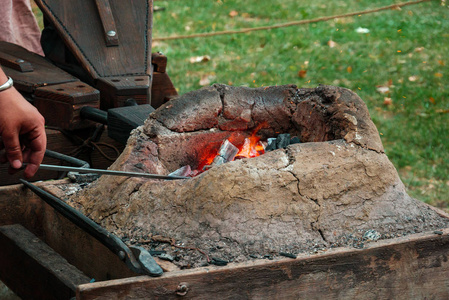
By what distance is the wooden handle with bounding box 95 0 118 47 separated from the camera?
13.4ft

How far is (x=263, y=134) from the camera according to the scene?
10.0 feet

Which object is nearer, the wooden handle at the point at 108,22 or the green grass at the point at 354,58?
the wooden handle at the point at 108,22

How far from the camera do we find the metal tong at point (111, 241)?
2.07 m

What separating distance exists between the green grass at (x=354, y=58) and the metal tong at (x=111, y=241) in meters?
2.72

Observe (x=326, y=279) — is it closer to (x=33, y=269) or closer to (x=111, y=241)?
(x=111, y=241)

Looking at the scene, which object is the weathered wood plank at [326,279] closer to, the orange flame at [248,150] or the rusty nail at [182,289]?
the rusty nail at [182,289]

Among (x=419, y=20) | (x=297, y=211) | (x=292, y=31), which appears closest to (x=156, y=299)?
(x=297, y=211)

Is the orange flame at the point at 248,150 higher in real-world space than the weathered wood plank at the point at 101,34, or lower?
lower

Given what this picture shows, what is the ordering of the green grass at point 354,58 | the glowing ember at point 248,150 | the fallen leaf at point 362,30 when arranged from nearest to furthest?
the glowing ember at point 248,150 < the green grass at point 354,58 < the fallen leaf at point 362,30

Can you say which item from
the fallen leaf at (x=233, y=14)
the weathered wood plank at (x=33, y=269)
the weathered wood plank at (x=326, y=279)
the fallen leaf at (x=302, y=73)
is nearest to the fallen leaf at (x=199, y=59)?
the fallen leaf at (x=302, y=73)

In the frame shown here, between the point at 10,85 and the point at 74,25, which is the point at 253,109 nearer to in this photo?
the point at 10,85

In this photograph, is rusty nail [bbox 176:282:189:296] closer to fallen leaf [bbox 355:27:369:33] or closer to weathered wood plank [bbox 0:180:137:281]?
weathered wood plank [bbox 0:180:137:281]

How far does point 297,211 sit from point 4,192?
1345 mm

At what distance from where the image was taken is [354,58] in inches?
275
